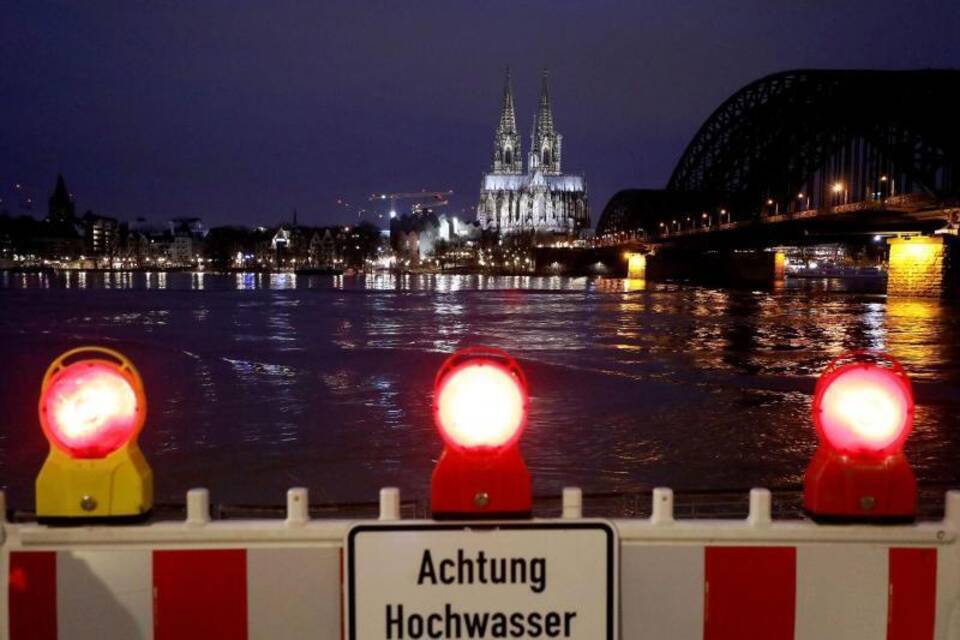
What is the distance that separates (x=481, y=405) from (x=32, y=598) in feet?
4.40

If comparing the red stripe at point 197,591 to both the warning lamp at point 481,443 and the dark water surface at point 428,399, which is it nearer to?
the warning lamp at point 481,443

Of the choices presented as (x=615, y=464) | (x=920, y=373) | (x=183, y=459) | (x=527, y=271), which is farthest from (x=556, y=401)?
(x=527, y=271)

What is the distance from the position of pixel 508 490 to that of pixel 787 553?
0.81 meters

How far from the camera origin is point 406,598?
7.27ft

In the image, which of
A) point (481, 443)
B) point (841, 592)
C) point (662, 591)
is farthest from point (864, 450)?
point (481, 443)

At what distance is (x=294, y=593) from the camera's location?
7.57 ft

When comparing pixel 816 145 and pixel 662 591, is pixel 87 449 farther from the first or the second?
pixel 816 145

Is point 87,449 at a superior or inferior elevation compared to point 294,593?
superior

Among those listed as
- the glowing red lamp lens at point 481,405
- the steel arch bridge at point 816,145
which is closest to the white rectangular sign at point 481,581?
the glowing red lamp lens at point 481,405

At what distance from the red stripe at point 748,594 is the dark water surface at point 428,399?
571cm

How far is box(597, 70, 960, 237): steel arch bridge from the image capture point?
82.1 m

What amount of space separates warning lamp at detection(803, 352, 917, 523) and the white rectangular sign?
69 centimetres

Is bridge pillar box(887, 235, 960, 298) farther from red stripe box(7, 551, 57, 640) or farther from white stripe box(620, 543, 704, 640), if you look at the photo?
red stripe box(7, 551, 57, 640)

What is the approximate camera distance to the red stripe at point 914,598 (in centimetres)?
232
